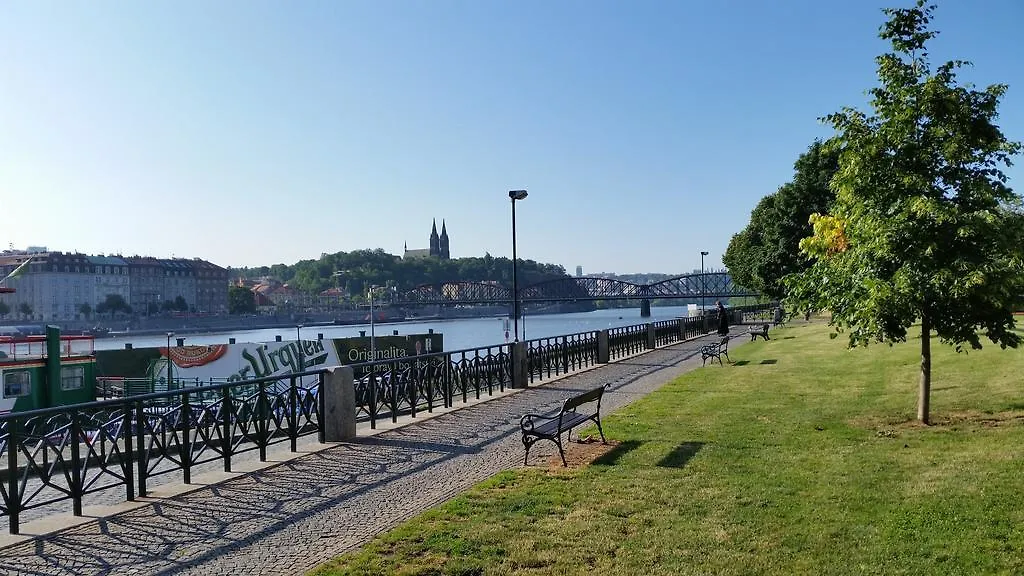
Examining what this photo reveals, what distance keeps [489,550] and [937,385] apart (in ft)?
37.0

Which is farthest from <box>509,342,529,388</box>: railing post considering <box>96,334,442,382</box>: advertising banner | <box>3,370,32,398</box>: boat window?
<box>96,334,442,382</box>: advertising banner

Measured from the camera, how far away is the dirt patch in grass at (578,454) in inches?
348

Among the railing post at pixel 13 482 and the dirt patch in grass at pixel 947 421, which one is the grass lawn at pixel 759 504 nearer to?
the dirt patch in grass at pixel 947 421

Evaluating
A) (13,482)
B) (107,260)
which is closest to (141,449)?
(13,482)

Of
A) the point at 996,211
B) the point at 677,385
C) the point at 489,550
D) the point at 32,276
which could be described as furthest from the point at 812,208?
the point at 32,276

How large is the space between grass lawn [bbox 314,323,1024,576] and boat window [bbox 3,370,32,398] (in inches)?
1033

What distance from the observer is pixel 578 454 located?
942cm

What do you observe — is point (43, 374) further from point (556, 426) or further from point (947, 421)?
point (947, 421)

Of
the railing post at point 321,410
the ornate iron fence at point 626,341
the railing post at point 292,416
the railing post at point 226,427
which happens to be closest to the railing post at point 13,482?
the railing post at point 226,427

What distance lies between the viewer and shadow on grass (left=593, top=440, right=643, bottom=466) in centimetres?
884

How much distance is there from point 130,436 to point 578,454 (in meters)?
4.82

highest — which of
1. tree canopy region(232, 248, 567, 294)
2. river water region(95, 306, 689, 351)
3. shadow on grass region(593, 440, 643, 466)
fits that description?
tree canopy region(232, 248, 567, 294)

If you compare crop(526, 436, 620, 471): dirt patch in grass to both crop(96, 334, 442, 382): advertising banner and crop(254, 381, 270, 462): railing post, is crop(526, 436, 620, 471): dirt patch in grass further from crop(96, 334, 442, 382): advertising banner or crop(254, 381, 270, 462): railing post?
crop(96, 334, 442, 382): advertising banner

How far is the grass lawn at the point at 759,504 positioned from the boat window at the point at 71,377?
2797cm
